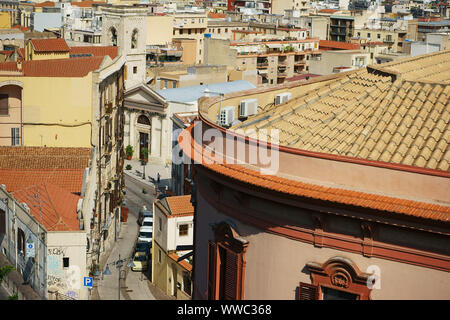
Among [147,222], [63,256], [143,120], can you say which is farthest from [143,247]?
[143,120]

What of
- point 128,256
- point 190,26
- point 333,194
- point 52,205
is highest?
point 190,26

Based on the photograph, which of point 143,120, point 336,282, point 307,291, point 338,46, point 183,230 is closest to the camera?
point 336,282

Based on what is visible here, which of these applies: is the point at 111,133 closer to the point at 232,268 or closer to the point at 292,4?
the point at 232,268

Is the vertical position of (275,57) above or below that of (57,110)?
above

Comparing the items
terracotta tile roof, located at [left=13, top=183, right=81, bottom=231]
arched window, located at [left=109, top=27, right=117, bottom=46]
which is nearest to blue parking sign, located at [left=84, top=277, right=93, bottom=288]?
terracotta tile roof, located at [left=13, top=183, right=81, bottom=231]

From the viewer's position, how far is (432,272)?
615 inches

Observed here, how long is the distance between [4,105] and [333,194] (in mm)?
33763

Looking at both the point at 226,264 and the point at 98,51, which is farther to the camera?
the point at 98,51

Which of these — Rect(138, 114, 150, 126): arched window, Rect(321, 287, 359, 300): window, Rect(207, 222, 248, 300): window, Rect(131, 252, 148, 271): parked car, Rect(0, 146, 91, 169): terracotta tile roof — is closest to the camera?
Rect(321, 287, 359, 300): window

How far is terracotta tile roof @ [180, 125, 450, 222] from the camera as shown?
15.3 meters

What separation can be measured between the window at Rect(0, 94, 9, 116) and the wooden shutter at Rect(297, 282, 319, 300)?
108ft

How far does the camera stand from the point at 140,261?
51125 mm

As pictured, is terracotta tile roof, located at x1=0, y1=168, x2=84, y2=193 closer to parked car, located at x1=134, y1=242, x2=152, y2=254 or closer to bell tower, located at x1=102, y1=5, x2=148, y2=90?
parked car, located at x1=134, y1=242, x2=152, y2=254

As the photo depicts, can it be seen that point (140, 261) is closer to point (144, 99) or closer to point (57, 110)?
point (57, 110)
